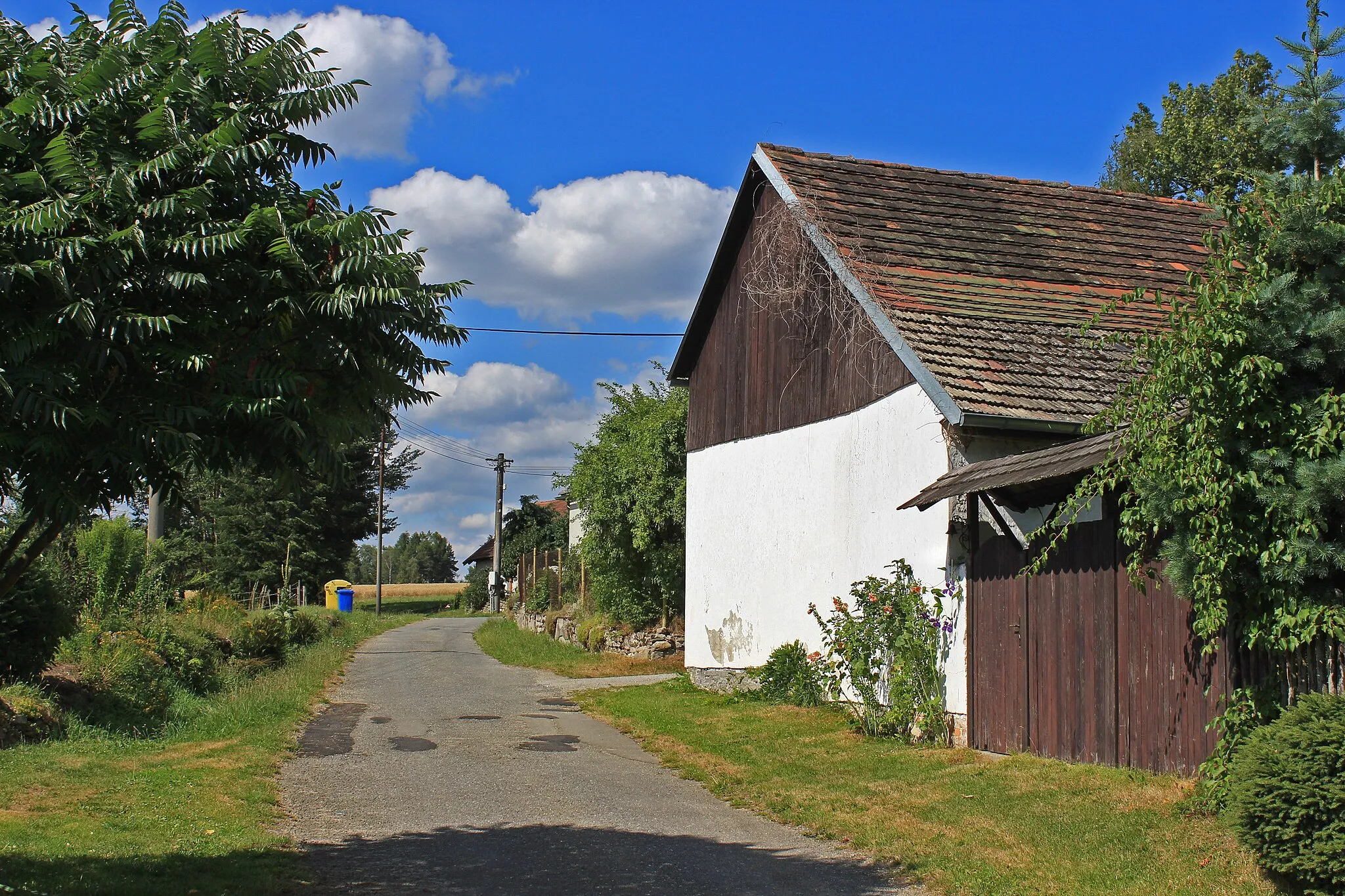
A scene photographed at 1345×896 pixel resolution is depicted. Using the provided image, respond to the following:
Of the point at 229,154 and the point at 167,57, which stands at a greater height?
the point at 167,57

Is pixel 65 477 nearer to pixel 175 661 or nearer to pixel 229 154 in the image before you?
pixel 229 154

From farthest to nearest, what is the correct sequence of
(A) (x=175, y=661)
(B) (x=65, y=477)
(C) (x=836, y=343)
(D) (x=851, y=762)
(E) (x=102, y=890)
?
1. (A) (x=175, y=661)
2. (C) (x=836, y=343)
3. (D) (x=851, y=762)
4. (E) (x=102, y=890)
5. (B) (x=65, y=477)

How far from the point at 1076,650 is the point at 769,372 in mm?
7430

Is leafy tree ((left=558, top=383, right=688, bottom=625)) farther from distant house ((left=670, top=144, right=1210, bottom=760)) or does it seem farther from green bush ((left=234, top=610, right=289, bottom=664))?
green bush ((left=234, top=610, right=289, bottom=664))

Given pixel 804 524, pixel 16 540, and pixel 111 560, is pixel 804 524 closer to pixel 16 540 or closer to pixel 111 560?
pixel 16 540

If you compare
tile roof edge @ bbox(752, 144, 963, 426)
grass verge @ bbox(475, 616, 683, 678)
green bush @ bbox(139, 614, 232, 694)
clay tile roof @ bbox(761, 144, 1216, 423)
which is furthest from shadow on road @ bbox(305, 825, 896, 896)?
grass verge @ bbox(475, 616, 683, 678)

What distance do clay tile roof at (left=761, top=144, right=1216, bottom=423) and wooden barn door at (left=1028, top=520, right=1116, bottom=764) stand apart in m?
1.90

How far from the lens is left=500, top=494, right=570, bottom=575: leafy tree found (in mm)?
46406

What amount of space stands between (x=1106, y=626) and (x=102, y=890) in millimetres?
6991

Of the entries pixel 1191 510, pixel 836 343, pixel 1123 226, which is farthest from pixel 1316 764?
pixel 1123 226

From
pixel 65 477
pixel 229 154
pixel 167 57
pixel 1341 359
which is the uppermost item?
pixel 167 57

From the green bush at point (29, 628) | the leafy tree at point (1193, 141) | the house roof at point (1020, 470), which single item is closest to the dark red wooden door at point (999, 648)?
the house roof at point (1020, 470)

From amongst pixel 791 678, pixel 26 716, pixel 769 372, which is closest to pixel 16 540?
pixel 26 716

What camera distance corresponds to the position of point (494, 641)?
96.8 ft
